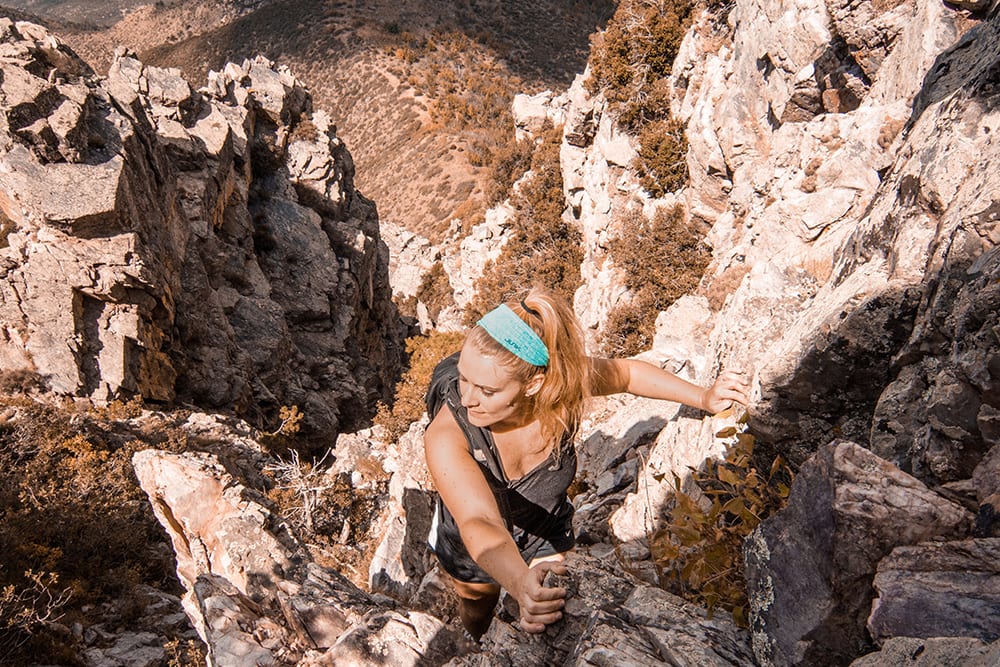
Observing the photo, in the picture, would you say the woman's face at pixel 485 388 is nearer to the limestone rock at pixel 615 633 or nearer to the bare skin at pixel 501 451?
the bare skin at pixel 501 451

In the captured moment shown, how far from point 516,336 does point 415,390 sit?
64.3ft

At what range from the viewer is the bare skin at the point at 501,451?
2.16 metres

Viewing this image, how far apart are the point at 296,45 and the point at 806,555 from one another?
74.9 meters

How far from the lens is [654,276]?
15.8 metres

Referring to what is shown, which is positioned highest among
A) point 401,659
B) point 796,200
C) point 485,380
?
point 796,200

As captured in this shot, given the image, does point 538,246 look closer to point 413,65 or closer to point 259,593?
point 259,593

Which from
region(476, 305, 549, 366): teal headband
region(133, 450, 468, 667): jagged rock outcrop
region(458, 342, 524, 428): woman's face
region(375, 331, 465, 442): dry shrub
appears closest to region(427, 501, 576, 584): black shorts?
region(133, 450, 468, 667): jagged rock outcrop

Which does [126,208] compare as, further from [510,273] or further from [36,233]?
[510,273]

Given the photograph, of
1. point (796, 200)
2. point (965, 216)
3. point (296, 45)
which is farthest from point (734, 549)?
point (296, 45)

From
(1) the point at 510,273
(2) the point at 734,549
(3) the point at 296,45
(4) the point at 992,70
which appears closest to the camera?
(2) the point at 734,549

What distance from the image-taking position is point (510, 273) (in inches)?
A: 1032

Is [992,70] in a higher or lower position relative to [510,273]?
higher

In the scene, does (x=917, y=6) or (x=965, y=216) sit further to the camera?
(x=917, y=6)

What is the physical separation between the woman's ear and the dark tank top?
323 mm
